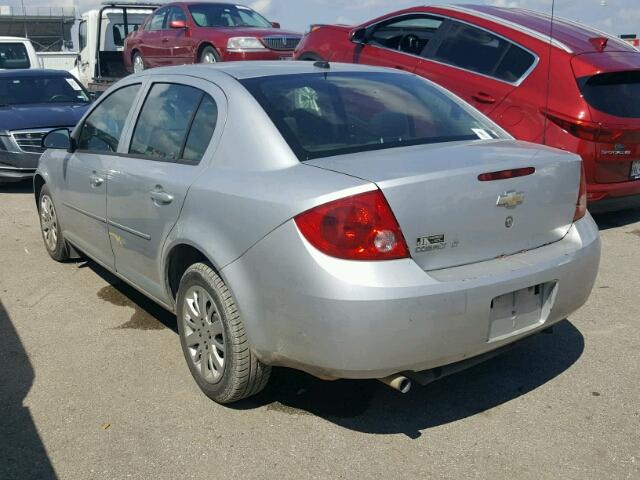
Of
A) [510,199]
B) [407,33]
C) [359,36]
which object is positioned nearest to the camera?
[510,199]

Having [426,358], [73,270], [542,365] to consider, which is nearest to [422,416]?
[426,358]

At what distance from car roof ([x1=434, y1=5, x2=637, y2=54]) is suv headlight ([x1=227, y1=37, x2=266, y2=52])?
4.18 meters

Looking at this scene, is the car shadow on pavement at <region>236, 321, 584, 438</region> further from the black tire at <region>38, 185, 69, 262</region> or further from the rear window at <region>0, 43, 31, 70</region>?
the rear window at <region>0, 43, 31, 70</region>

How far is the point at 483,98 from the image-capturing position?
6.51 m

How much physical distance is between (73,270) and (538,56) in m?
4.39

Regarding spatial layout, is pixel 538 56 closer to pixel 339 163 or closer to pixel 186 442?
pixel 339 163

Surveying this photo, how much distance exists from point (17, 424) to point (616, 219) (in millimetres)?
5784

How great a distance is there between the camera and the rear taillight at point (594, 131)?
5.75m

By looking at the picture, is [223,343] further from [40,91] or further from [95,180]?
[40,91]

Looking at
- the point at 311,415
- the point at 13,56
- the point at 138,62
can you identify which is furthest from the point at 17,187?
the point at 311,415

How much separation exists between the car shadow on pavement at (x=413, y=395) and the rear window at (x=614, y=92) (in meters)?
2.75

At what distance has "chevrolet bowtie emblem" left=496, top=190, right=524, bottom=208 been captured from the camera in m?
3.06

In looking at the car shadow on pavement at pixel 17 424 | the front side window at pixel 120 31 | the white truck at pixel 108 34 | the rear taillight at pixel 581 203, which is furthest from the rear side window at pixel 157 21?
the rear taillight at pixel 581 203

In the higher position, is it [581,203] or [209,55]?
[581,203]
